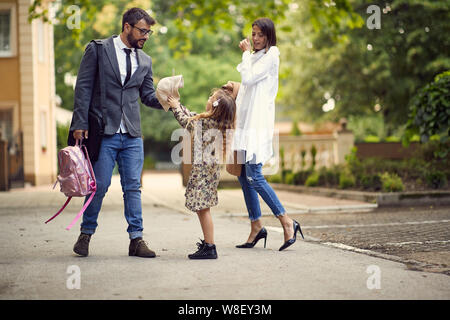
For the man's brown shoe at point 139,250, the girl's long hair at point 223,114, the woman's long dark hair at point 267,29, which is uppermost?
the woman's long dark hair at point 267,29

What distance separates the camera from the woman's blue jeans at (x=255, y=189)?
5.88 metres

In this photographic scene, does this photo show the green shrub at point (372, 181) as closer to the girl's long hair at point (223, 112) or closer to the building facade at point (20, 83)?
the girl's long hair at point (223, 112)

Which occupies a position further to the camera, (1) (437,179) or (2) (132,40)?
(1) (437,179)

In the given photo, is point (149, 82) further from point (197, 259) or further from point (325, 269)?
point (325, 269)

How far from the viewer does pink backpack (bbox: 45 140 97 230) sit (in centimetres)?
539

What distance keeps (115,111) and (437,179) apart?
826 centimetres

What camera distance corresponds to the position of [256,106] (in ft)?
19.1

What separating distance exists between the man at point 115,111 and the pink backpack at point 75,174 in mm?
160

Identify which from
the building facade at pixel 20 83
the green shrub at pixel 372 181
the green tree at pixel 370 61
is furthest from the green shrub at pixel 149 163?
the green shrub at pixel 372 181

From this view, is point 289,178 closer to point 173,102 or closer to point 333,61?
point 173,102

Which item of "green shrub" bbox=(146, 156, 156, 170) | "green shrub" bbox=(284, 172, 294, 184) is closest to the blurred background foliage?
"green shrub" bbox=(146, 156, 156, 170)

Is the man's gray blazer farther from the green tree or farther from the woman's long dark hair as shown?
the green tree

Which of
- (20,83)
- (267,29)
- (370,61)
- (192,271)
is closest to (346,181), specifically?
(267,29)

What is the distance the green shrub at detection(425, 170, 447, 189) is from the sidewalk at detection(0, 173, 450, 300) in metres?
5.76
